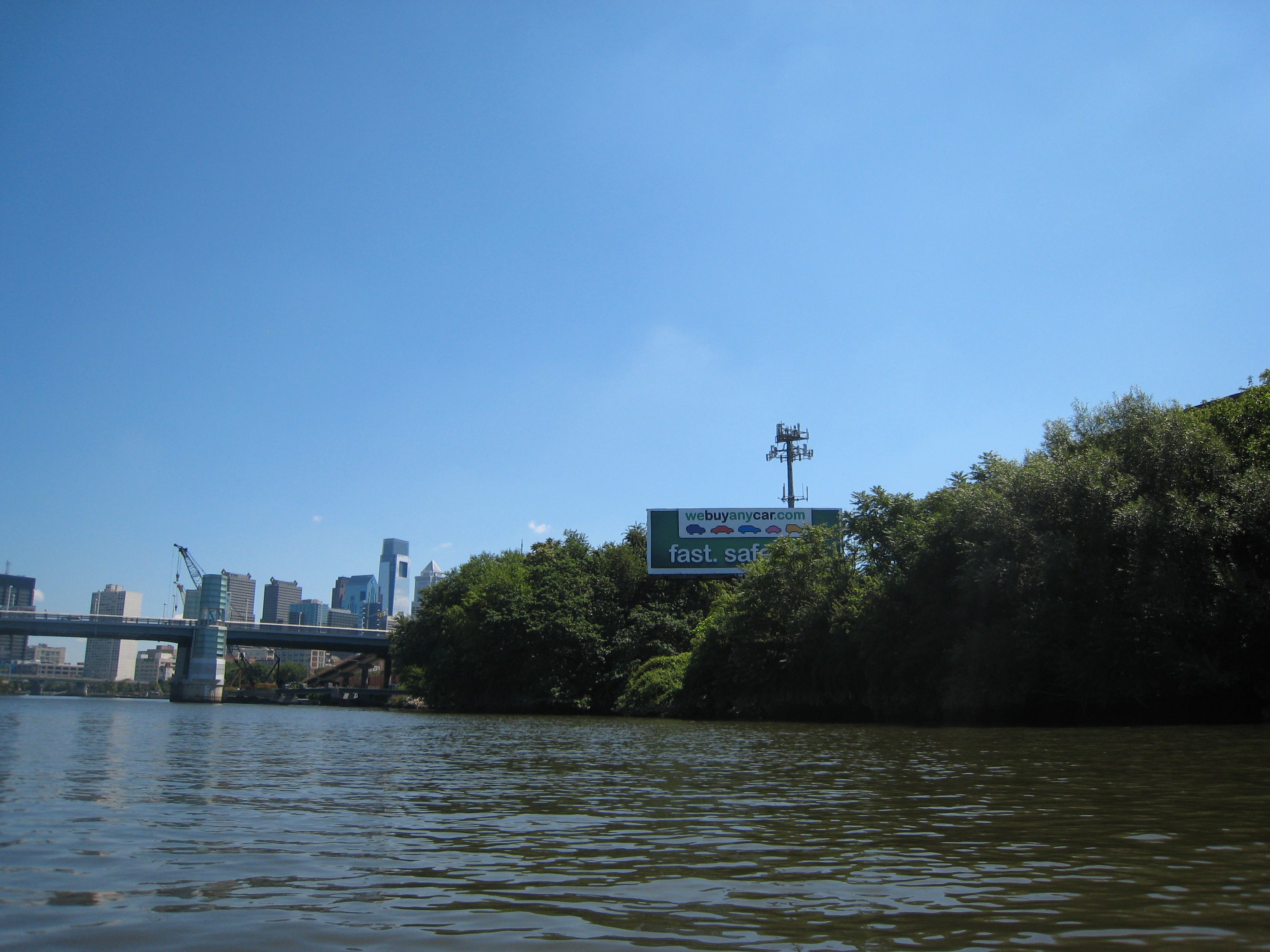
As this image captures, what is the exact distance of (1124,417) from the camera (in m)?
33.7

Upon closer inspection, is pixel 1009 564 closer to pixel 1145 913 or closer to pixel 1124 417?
pixel 1124 417

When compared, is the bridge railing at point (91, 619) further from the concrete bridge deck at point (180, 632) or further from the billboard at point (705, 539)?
the billboard at point (705, 539)

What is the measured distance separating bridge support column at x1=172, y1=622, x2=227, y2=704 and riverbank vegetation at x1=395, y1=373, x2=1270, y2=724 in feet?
229

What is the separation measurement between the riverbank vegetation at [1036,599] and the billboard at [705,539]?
472 centimetres

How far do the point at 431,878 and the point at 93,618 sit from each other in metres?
108

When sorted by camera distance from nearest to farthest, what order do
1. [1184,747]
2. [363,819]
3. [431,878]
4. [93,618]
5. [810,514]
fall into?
[431,878]
[363,819]
[1184,747]
[810,514]
[93,618]

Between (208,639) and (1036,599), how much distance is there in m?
102

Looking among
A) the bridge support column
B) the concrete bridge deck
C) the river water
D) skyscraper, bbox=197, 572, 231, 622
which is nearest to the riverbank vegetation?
the river water

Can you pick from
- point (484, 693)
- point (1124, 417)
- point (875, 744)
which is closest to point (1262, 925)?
point (875, 744)

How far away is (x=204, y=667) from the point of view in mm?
106750

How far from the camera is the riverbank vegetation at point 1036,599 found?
93.0 feet

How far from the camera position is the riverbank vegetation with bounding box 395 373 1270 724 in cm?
2834

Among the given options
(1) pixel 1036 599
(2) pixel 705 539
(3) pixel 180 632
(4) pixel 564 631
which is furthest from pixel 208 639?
(1) pixel 1036 599

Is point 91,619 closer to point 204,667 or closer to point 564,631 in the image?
point 204,667
